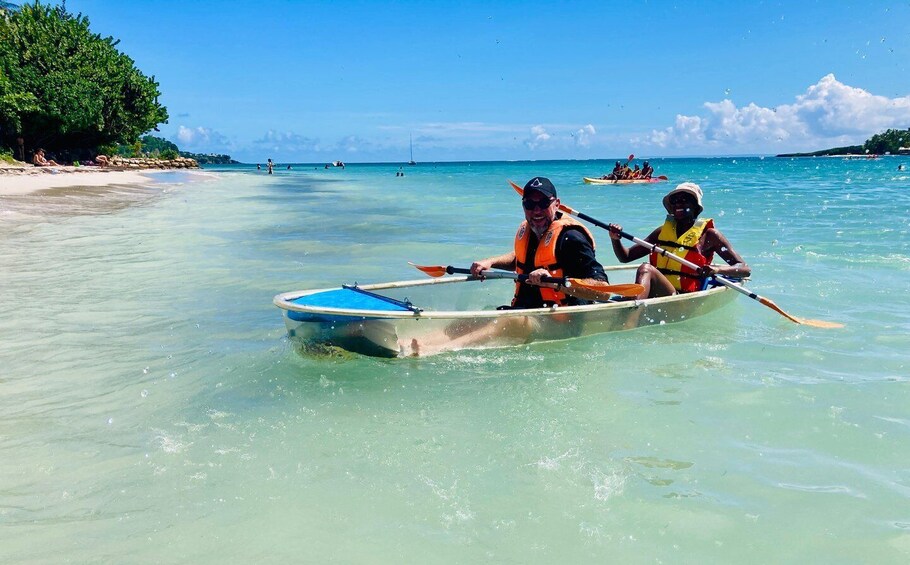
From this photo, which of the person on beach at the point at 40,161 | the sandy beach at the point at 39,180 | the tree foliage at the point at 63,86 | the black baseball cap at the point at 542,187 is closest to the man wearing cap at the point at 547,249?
the black baseball cap at the point at 542,187

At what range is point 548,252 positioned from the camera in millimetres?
6387

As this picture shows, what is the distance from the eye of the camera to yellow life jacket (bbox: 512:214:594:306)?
20.9 ft

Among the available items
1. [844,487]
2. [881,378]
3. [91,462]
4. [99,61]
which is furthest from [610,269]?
[99,61]

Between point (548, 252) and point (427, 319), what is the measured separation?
1520 mm

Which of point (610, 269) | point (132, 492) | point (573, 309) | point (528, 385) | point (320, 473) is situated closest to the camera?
point (132, 492)

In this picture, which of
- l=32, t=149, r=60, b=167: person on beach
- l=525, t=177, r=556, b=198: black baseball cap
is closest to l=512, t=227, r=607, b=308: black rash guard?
l=525, t=177, r=556, b=198: black baseball cap

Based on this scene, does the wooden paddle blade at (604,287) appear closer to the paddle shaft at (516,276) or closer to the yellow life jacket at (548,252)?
the paddle shaft at (516,276)

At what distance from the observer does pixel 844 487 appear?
12.7 feet

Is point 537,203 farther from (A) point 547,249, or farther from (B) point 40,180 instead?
(B) point 40,180

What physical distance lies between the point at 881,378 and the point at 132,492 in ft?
20.1

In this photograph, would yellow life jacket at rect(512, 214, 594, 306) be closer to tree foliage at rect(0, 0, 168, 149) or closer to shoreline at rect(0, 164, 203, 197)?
shoreline at rect(0, 164, 203, 197)

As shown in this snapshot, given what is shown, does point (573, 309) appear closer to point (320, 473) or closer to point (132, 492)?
point (320, 473)

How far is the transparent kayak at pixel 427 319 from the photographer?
219 inches

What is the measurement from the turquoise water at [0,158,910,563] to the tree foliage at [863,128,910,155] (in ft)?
555
